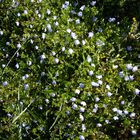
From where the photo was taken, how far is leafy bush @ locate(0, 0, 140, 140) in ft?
12.9

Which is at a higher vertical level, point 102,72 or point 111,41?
point 111,41

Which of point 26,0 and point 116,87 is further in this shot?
point 26,0

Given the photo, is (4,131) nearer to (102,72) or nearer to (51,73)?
(51,73)

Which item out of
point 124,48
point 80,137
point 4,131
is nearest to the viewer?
point 80,137

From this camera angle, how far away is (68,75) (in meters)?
4.20

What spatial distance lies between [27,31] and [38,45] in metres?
0.28

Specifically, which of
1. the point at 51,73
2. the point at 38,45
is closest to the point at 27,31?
the point at 38,45

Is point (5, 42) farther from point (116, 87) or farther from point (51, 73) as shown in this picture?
point (116, 87)

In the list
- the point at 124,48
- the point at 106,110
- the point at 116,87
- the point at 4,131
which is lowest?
the point at 4,131

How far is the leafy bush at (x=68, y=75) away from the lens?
3.94 metres

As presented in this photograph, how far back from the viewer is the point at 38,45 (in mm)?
4410

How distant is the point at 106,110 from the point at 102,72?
0.42 m

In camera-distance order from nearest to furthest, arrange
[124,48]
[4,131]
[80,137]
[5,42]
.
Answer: [80,137], [4,131], [124,48], [5,42]

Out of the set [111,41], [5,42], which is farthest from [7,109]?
[111,41]
